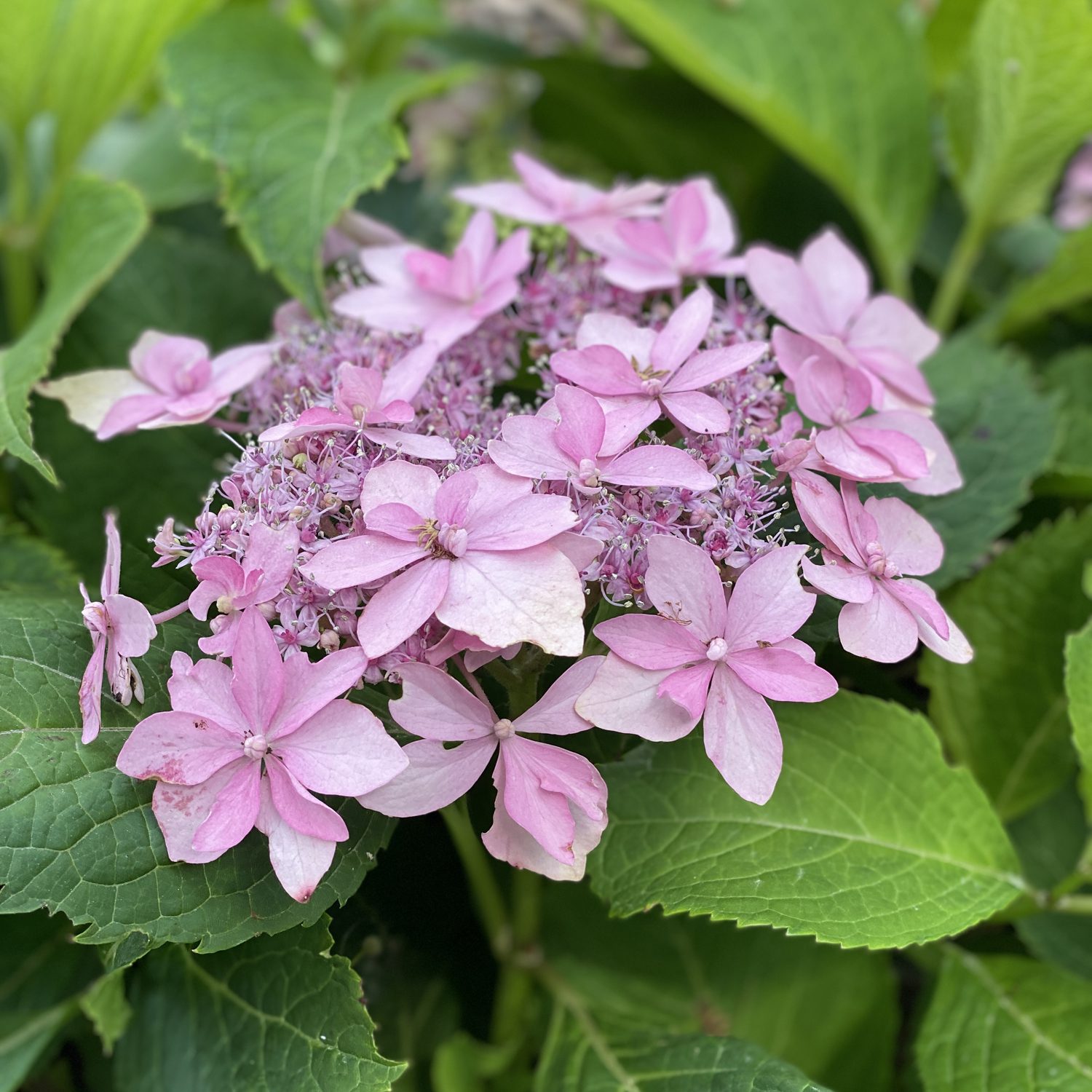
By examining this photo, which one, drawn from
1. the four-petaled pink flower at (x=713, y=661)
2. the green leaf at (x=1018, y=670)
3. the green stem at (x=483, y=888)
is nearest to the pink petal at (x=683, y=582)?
the four-petaled pink flower at (x=713, y=661)

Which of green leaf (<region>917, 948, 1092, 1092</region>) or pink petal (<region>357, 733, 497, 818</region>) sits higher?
pink petal (<region>357, 733, 497, 818</region>)

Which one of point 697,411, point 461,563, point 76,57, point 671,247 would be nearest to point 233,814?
point 461,563

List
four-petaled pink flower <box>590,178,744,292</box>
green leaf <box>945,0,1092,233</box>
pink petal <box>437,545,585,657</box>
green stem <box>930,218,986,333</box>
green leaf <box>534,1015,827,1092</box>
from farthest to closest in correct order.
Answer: green stem <box>930,218,986,333</box> → green leaf <box>945,0,1092,233</box> → four-petaled pink flower <box>590,178,744,292</box> → green leaf <box>534,1015,827,1092</box> → pink petal <box>437,545,585,657</box>

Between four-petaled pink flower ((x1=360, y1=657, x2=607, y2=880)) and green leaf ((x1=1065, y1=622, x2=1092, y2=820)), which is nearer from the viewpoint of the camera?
four-petaled pink flower ((x1=360, y1=657, x2=607, y2=880))

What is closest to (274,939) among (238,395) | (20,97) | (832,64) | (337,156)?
(238,395)

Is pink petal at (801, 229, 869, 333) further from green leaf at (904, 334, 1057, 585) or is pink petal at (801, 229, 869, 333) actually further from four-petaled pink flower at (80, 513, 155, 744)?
four-petaled pink flower at (80, 513, 155, 744)

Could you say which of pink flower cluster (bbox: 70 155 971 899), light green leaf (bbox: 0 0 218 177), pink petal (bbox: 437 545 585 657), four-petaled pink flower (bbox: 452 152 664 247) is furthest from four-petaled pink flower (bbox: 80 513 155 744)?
light green leaf (bbox: 0 0 218 177)

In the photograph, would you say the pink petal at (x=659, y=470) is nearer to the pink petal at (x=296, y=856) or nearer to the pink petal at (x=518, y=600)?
the pink petal at (x=518, y=600)
